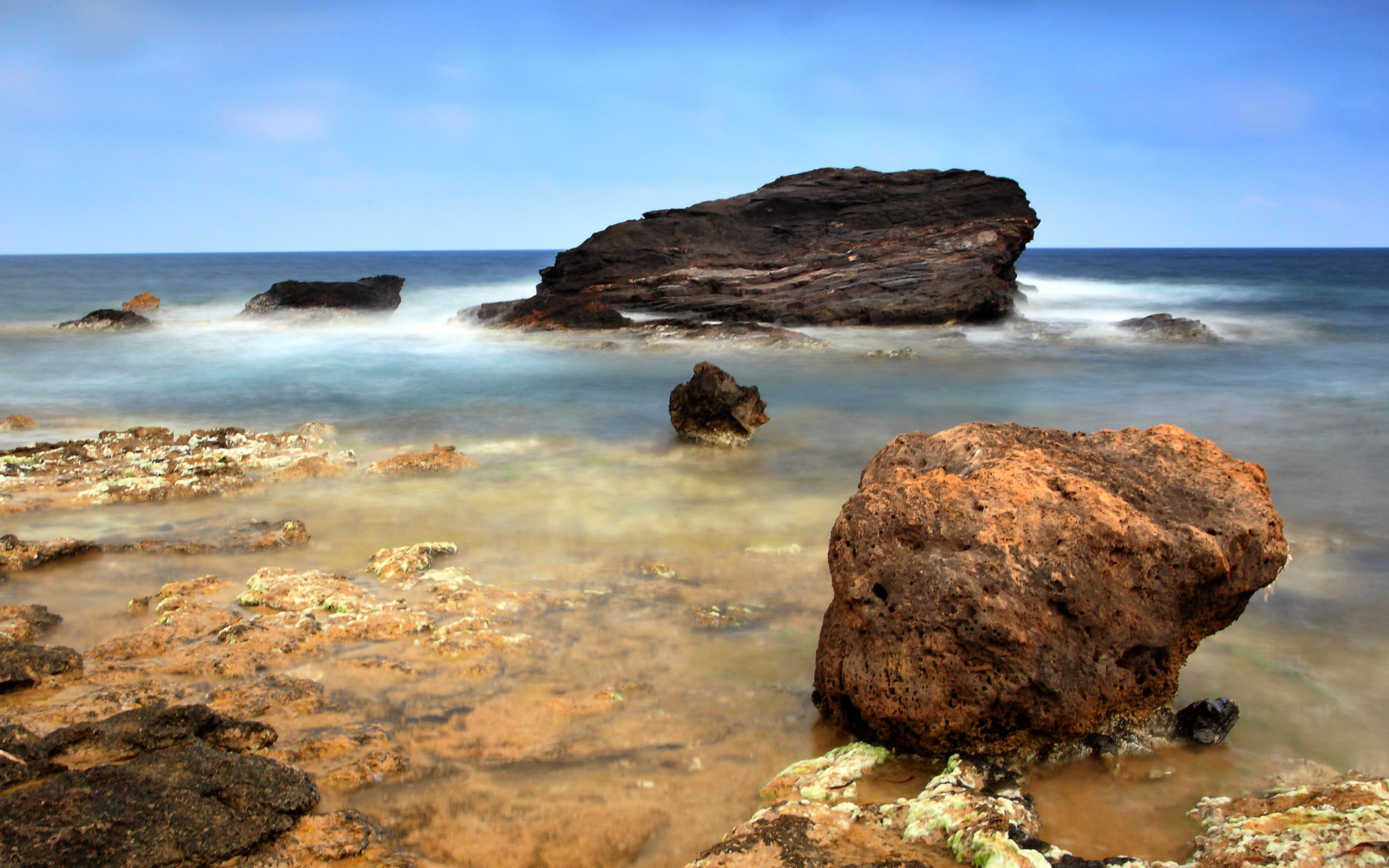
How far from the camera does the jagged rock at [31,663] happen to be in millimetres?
3475

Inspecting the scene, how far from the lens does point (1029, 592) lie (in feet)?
9.96

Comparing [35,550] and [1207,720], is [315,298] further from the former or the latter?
[1207,720]

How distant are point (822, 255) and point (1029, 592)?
19.7 metres

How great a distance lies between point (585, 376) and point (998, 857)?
1179 cm

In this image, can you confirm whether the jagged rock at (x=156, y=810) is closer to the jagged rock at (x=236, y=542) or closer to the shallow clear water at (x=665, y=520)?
the shallow clear water at (x=665, y=520)

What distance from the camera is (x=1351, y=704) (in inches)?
150

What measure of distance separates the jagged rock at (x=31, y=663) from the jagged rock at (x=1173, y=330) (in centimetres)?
1933

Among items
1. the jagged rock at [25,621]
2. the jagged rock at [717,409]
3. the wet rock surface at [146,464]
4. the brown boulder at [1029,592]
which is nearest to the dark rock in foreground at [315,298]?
the wet rock surface at [146,464]

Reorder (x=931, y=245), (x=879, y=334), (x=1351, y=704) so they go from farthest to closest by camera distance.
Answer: (x=931, y=245), (x=879, y=334), (x=1351, y=704)

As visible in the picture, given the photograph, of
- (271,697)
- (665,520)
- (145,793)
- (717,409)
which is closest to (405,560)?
(271,697)

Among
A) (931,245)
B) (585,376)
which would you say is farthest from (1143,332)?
(585,376)

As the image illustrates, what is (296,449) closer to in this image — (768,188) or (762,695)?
(762,695)

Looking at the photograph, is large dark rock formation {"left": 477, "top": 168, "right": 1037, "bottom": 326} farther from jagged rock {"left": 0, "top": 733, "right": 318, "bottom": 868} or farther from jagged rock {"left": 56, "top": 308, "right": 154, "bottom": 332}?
jagged rock {"left": 0, "top": 733, "right": 318, "bottom": 868}

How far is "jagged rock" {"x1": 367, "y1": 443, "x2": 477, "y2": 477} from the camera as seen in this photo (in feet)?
24.6
